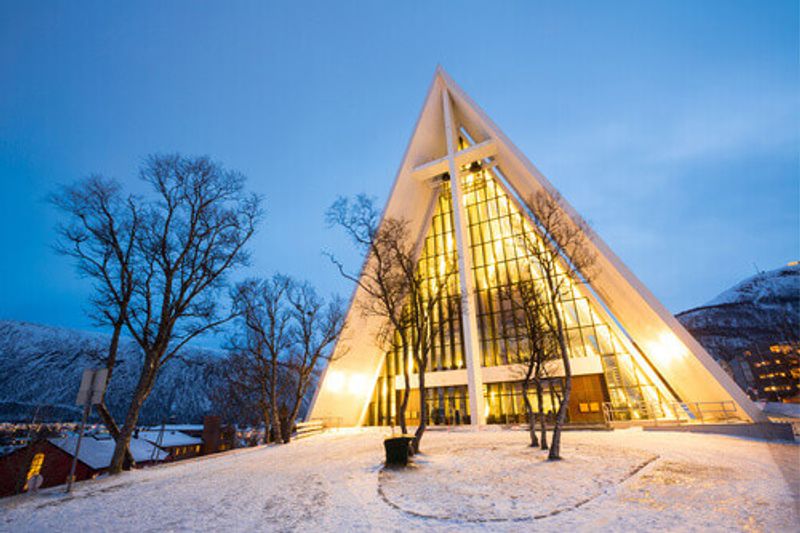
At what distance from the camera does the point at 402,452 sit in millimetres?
7941

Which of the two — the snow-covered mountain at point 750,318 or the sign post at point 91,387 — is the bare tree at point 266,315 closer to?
the sign post at point 91,387

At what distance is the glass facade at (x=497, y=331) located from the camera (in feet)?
75.4

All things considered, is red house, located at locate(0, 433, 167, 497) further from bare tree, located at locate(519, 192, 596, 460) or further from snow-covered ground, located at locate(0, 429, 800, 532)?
bare tree, located at locate(519, 192, 596, 460)

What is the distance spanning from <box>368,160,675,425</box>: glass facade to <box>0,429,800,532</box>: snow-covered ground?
42.6 ft

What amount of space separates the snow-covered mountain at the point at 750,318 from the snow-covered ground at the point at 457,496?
71.2 m

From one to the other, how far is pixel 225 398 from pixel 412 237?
27.7 m

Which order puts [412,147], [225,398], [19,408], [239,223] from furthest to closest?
1. [19,408]
2. [225,398]
3. [412,147]
4. [239,223]

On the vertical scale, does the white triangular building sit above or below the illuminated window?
above

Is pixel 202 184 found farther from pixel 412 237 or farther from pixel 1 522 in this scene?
pixel 412 237

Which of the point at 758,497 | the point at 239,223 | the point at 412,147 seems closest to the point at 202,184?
the point at 239,223

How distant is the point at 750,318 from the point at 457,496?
3362 inches

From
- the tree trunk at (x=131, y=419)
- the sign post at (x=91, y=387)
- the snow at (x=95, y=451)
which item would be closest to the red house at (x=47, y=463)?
the snow at (x=95, y=451)

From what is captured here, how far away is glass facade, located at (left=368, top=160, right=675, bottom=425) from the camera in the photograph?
2298cm

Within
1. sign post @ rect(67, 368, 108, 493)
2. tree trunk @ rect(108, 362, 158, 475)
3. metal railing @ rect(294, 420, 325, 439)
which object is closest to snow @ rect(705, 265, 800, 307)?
metal railing @ rect(294, 420, 325, 439)
